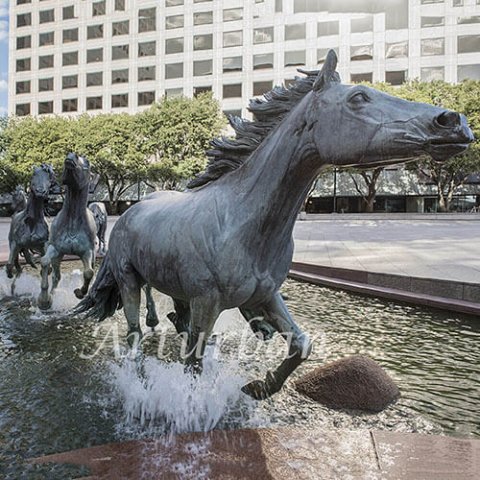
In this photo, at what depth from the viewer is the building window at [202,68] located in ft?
182

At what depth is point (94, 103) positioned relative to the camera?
5912 cm

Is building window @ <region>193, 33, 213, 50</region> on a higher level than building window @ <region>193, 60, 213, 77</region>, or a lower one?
higher

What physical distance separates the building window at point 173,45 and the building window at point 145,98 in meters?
5.22

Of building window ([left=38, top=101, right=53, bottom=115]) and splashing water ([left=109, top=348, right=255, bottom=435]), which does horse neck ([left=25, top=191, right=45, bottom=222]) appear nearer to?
splashing water ([left=109, top=348, right=255, bottom=435])

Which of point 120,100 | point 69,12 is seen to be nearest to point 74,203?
point 120,100

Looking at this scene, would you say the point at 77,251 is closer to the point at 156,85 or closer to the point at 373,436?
the point at 373,436

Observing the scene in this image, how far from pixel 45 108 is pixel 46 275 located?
60758mm

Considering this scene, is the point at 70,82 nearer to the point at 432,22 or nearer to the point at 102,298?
the point at 432,22

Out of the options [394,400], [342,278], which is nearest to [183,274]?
[394,400]

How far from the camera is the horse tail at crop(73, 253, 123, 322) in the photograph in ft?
15.0

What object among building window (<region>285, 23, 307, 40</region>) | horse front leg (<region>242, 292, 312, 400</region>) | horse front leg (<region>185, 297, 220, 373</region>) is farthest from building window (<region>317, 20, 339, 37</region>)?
horse front leg (<region>185, 297, 220, 373</region>)

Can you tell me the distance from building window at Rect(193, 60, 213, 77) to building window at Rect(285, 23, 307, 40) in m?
9.08

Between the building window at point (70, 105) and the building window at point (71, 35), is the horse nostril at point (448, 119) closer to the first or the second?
the building window at point (70, 105)

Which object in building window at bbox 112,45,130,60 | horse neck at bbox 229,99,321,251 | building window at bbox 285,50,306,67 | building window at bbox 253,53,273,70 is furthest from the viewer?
building window at bbox 112,45,130,60
